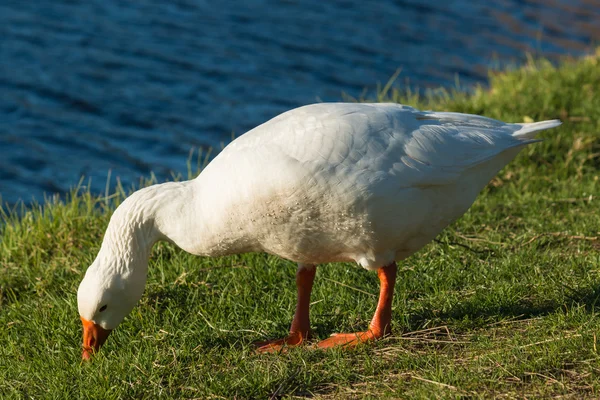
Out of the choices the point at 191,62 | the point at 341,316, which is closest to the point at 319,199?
the point at 341,316

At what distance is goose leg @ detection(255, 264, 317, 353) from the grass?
128 millimetres

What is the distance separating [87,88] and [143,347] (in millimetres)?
6959

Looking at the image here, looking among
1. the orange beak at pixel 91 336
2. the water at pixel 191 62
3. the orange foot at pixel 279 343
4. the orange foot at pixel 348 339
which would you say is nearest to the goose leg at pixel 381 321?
the orange foot at pixel 348 339

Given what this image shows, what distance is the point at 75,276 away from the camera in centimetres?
570

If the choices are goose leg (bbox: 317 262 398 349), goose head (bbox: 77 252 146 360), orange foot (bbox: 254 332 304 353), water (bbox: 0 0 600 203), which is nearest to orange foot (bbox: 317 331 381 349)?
goose leg (bbox: 317 262 398 349)

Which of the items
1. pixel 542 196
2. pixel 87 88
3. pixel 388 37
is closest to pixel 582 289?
pixel 542 196

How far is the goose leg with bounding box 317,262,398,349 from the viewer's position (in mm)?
4453

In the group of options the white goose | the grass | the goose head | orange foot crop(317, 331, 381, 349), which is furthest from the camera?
the goose head

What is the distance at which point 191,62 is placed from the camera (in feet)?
38.6

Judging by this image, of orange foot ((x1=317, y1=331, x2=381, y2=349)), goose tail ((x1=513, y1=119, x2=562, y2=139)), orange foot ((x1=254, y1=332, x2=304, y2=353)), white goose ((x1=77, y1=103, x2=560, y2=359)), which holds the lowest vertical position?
orange foot ((x1=254, y1=332, x2=304, y2=353))

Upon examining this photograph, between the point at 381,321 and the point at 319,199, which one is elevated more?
the point at 319,199

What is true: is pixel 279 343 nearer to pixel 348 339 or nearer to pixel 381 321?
pixel 348 339

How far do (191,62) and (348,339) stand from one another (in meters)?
8.04

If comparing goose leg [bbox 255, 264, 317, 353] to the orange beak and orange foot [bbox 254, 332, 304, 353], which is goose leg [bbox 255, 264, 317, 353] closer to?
orange foot [bbox 254, 332, 304, 353]
